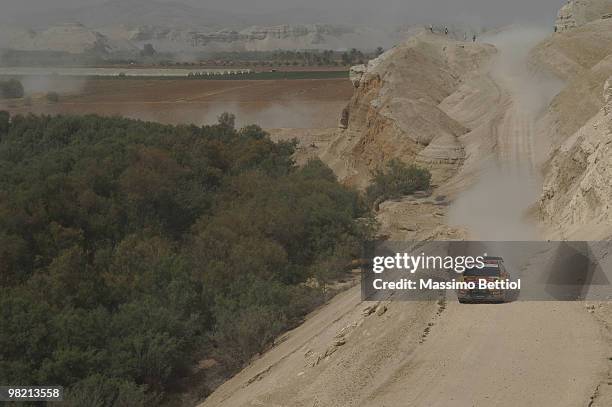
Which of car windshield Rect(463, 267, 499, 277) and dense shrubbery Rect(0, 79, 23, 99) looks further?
dense shrubbery Rect(0, 79, 23, 99)

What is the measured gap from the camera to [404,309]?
521 inches

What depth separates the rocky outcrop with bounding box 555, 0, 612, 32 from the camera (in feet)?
151

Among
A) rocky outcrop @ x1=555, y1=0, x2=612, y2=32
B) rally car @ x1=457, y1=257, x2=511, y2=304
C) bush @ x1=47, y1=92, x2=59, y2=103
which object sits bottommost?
bush @ x1=47, y1=92, x2=59, y2=103

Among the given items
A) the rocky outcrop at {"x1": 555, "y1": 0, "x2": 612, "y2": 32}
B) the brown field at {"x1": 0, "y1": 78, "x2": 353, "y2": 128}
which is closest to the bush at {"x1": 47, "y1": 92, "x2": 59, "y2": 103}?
the brown field at {"x1": 0, "y1": 78, "x2": 353, "y2": 128}

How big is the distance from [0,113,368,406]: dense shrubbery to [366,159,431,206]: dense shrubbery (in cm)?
157

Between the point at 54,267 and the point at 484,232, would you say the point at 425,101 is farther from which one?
the point at 54,267

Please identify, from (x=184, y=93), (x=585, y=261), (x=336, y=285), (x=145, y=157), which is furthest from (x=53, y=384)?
(x=184, y=93)

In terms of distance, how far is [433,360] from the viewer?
37.2 feet

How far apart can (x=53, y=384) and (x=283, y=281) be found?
8.00 meters

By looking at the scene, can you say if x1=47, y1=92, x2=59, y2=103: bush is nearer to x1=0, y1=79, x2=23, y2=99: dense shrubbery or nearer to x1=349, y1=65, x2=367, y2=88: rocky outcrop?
x1=0, y1=79, x2=23, y2=99: dense shrubbery

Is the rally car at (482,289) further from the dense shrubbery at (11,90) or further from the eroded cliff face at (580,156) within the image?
the dense shrubbery at (11,90)

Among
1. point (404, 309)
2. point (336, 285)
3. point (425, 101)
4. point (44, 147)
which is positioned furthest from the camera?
point (44, 147)

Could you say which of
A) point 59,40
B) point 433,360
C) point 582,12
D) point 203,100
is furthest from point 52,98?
point 59,40

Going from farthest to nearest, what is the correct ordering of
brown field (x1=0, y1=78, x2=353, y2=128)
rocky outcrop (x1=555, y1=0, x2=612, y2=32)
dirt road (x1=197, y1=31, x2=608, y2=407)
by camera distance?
brown field (x1=0, y1=78, x2=353, y2=128) → rocky outcrop (x1=555, y1=0, x2=612, y2=32) → dirt road (x1=197, y1=31, x2=608, y2=407)
